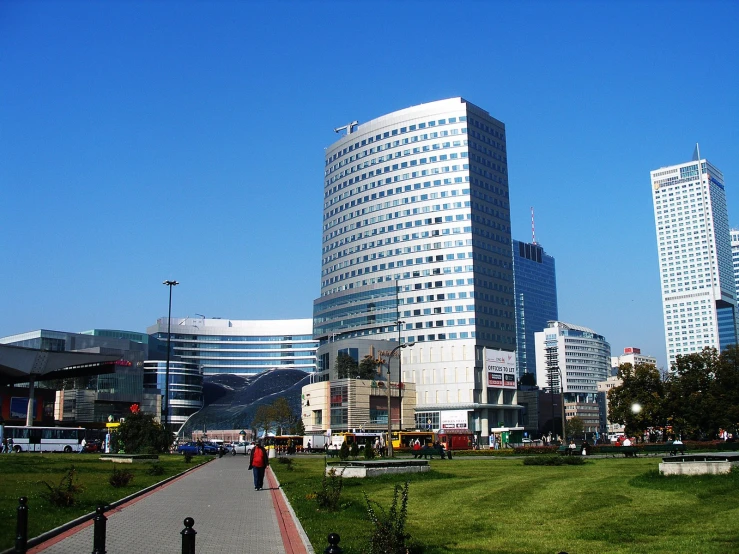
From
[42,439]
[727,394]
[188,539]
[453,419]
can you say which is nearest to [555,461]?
[188,539]

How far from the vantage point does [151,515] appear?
61.0 feet

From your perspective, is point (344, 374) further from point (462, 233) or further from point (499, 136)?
point (499, 136)

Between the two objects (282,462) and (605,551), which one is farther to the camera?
(282,462)

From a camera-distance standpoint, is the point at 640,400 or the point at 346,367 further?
the point at 346,367

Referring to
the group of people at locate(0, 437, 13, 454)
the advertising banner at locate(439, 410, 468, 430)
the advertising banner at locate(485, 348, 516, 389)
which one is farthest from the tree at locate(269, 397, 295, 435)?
the group of people at locate(0, 437, 13, 454)

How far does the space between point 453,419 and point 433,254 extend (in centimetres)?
3270

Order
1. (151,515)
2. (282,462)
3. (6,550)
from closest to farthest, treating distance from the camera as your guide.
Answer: (6,550) < (151,515) < (282,462)

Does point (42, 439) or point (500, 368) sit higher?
point (500, 368)

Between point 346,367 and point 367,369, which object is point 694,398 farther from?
point 346,367

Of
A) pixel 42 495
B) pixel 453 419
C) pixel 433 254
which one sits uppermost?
pixel 433 254

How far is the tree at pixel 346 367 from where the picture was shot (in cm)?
13075

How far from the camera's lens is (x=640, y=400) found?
6538cm

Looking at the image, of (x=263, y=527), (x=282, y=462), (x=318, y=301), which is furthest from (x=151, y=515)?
(x=318, y=301)

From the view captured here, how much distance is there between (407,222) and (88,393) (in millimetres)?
72303
